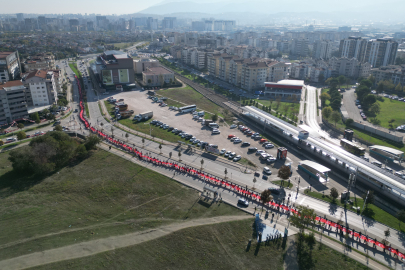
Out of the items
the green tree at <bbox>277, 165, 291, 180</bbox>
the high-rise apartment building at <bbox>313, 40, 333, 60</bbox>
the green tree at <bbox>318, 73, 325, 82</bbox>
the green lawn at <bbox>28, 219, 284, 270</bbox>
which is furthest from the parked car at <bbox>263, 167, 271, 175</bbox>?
the high-rise apartment building at <bbox>313, 40, 333, 60</bbox>

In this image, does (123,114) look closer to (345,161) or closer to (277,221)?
(277,221)

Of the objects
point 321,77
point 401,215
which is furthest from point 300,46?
point 401,215

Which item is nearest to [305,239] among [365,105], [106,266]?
[106,266]

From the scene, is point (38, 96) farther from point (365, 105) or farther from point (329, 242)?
point (365, 105)

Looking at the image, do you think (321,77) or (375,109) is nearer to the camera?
(375,109)

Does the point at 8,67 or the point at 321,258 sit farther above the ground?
the point at 8,67

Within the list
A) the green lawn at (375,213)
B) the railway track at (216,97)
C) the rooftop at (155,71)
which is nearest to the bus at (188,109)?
the railway track at (216,97)

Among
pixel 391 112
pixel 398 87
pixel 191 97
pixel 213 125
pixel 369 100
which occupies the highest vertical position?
pixel 398 87

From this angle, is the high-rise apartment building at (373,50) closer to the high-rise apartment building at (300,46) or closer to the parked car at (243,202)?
the high-rise apartment building at (300,46)
